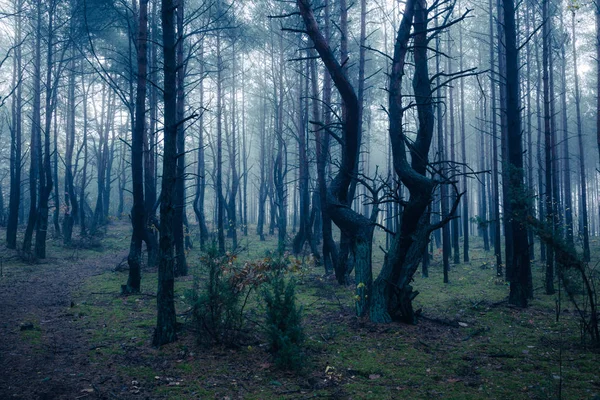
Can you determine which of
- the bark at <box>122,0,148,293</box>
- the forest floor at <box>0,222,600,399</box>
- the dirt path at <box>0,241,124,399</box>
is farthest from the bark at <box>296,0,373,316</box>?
the bark at <box>122,0,148,293</box>

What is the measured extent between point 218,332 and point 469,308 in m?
5.59

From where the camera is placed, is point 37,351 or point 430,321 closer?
point 37,351

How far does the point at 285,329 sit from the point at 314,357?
2.05 ft

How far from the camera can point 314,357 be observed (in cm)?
498

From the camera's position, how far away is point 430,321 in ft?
21.7

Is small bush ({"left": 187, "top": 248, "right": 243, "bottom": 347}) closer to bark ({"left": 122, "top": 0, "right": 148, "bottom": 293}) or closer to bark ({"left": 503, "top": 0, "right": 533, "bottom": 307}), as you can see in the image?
bark ({"left": 122, "top": 0, "right": 148, "bottom": 293})

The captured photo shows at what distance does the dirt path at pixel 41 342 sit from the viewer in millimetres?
3949

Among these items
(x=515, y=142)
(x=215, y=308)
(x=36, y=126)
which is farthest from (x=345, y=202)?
(x=36, y=126)

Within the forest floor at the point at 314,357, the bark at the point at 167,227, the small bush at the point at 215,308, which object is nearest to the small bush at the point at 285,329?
the forest floor at the point at 314,357

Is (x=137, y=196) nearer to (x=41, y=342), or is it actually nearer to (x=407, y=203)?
(x=41, y=342)

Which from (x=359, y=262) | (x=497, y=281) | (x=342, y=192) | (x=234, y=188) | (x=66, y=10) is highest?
(x=66, y=10)

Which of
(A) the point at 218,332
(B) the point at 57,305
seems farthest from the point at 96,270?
(A) the point at 218,332

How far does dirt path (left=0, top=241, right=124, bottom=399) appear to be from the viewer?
395cm

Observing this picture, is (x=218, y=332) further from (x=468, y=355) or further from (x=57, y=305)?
(x=57, y=305)
